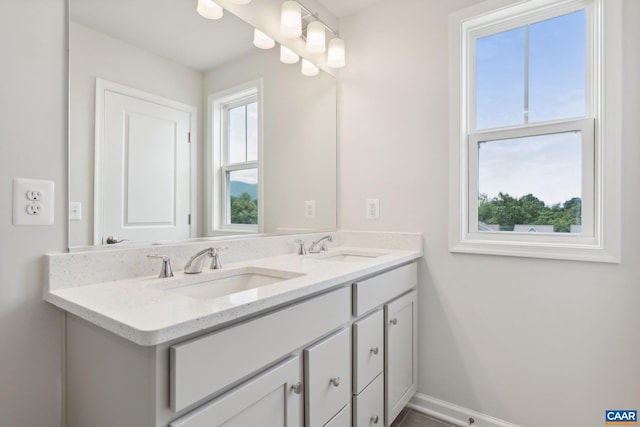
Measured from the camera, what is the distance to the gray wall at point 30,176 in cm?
87

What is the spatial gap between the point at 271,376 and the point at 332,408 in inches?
15.0

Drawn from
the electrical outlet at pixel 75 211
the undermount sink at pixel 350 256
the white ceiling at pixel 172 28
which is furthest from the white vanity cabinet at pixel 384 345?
the white ceiling at pixel 172 28

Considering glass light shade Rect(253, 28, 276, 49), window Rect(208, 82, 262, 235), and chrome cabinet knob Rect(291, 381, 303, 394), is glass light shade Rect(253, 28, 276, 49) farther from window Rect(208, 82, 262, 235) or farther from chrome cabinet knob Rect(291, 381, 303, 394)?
chrome cabinet knob Rect(291, 381, 303, 394)

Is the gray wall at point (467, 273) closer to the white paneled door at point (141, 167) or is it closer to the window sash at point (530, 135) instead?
→ the window sash at point (530, 135)

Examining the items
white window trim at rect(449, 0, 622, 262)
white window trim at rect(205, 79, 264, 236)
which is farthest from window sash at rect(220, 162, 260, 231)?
white window trim at rect(449, 0, 622, 262)

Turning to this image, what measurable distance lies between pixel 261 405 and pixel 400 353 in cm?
96

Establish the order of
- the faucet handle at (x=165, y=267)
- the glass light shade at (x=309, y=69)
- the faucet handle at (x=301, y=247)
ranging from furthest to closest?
the glass light shade at (x=309, y=69)
the faucet handle at (x=301, y=247)
the faucet handle at (x=165, y=267)

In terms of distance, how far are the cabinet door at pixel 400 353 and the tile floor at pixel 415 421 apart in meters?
0.13

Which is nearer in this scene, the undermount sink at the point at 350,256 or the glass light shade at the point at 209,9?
the glass light shade at the point at 209,9

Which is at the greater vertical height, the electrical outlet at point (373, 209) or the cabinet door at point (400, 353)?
the electrical outlet at point (373, 209)

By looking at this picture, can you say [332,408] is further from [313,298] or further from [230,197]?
[230,197]

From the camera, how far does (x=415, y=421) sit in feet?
5.65

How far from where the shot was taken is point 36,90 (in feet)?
3.04

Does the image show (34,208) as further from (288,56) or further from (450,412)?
(450,412)
